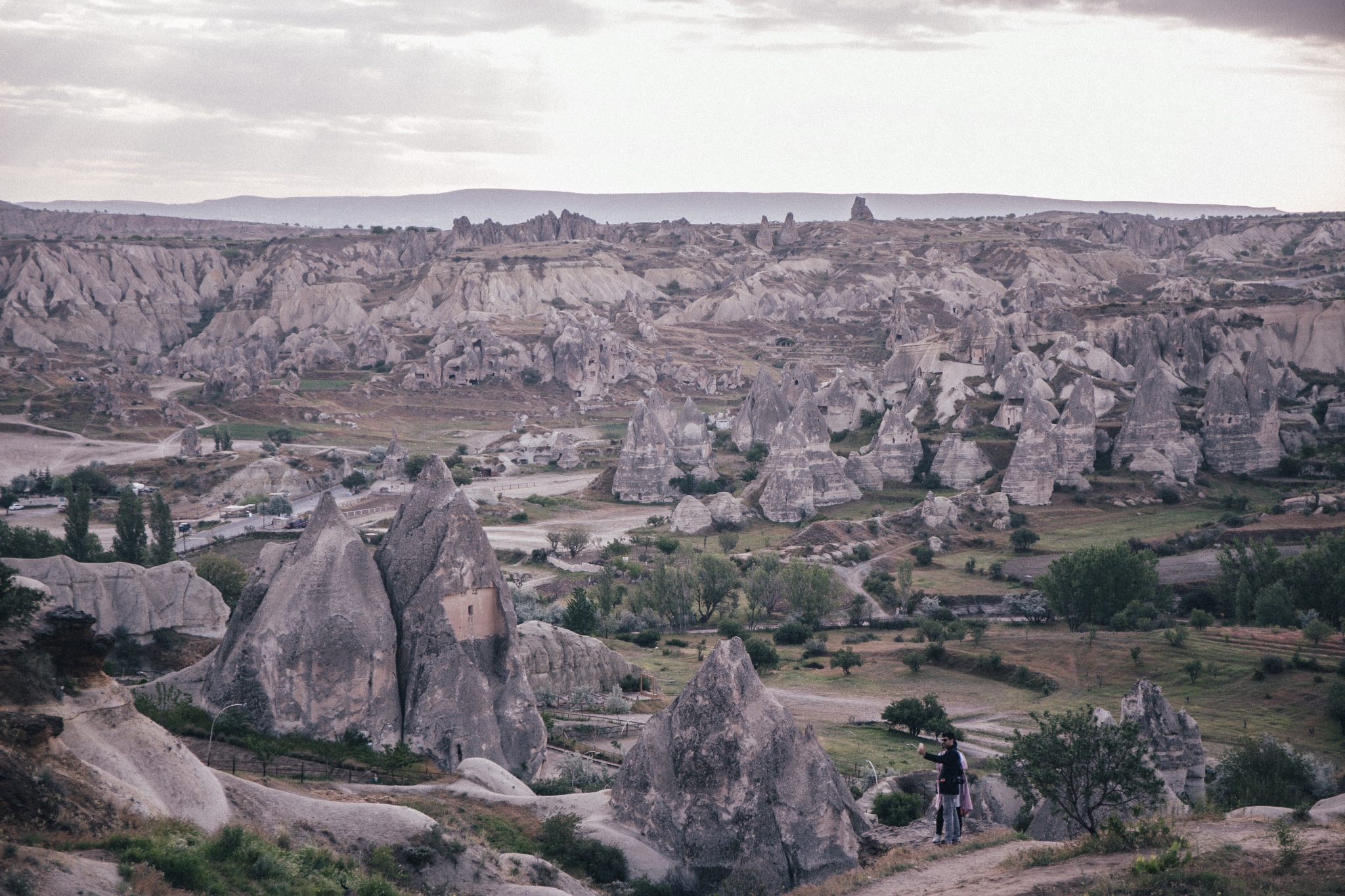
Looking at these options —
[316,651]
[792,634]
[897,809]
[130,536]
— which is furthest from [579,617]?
[316,651]

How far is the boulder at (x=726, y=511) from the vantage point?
74.6 meters

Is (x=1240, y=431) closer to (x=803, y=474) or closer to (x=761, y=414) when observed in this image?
(x=803, y=474)

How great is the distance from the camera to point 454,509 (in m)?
26.3

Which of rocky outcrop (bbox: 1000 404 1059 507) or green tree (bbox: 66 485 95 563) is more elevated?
rocky outcrop (bbox: 1000 404 1059 507)

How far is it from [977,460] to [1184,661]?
128 ft

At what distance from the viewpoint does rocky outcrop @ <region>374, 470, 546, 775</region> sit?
24.5 m

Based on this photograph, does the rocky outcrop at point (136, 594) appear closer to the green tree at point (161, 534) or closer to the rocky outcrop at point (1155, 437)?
the green tree at point (161, 534)

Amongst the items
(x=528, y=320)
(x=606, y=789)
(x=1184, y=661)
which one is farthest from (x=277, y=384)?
(x=606, y=789)

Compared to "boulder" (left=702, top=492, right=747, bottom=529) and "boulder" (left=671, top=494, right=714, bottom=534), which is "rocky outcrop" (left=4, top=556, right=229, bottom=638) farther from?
"boulder" (left=702, top=492, right=747, bottom=529)

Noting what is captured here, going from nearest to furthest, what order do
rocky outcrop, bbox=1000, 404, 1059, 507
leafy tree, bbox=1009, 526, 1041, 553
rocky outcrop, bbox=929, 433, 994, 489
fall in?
1. leafy tree, bbox=1009, 526, 1041, 553
2. rocky outcrop, bbox=1000, 404, 1059, 507
3. rocky outcrop, bbox=929, 433, 994, 489

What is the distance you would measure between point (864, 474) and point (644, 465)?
1556cm

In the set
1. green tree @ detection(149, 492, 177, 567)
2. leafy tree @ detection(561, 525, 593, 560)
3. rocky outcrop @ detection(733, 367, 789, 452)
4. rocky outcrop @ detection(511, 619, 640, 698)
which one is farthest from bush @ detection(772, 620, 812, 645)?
rocky outcrop @ detection(733, 367, 789, 452)

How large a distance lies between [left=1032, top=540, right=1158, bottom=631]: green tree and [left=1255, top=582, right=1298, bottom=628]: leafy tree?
193 inches

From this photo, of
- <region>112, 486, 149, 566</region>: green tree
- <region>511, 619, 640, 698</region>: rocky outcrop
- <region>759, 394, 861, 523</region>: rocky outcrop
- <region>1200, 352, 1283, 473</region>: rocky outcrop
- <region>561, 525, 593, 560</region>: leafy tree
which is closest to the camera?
<region>511, 619, 640, 698</region>: rocky outcrop
